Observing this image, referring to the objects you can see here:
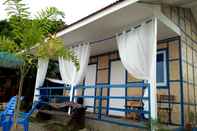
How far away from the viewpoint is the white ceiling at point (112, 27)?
5000 millimetres

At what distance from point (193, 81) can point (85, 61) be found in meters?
3.47

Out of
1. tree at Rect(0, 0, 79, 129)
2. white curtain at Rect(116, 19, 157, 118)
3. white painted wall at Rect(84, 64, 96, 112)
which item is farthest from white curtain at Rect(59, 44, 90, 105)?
tree at Rect(0, 0, 79, 129)

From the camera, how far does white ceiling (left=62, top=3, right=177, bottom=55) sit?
5.00 meters

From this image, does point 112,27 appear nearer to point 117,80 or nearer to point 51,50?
point 51,50

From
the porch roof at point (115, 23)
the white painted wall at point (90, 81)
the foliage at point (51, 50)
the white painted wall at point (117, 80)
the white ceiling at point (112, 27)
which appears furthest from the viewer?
the white painted wall at point (90, 81)

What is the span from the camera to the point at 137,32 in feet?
17.4

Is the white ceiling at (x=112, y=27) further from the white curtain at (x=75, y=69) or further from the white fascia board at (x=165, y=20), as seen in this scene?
the white curtain at (x=75, y=69)

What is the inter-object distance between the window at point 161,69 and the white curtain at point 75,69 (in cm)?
231

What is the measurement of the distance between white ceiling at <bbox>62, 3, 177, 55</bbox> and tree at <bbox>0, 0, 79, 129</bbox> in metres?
1.59

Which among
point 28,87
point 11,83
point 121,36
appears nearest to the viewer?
point 121,36

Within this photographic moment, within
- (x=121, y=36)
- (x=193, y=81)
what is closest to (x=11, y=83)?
(x=121, y=36)

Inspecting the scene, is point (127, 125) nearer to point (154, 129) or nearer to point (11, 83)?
point (154, 129)

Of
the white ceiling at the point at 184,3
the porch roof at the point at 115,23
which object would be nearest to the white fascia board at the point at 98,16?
the porch roof at the point at 115,23

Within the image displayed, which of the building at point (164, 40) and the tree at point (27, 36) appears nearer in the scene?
the tree at point (27, 36)
